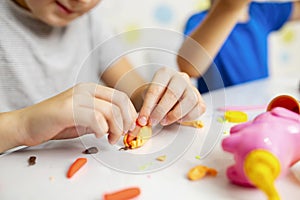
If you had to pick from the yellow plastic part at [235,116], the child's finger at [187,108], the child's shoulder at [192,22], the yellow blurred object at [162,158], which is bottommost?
the yellow blurred object at [162,158]

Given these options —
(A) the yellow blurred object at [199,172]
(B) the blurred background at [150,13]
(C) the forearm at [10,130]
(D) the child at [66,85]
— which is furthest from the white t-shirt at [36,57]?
(B) the blurred background at [150,13]

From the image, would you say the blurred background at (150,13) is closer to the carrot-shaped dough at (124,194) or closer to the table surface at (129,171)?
the table surface at (129,171)

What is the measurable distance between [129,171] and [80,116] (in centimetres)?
8

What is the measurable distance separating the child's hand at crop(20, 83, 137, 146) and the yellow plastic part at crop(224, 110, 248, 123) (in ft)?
0.50

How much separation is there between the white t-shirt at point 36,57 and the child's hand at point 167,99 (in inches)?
7.2

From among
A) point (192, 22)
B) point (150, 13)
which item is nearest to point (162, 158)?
point (192, 22)

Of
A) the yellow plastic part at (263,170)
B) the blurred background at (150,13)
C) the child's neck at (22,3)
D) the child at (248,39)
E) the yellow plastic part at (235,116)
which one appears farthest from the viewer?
the blurred background at (150,13)

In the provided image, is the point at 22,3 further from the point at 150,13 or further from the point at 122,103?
the point at 150,13

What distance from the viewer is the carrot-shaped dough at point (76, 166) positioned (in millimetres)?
385

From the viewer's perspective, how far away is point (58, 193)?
1.15 ft

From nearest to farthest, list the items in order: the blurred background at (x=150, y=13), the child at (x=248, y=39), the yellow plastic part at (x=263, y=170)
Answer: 1. the yellow plastic part at (x=263, y=170)
2. the child at (x=248, y=39)
3. the blurred background at (x=150, y=13)

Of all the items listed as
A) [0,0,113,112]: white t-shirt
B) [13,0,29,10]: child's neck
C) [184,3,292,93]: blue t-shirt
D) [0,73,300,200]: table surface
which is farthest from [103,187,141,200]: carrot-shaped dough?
[184,3,292,93]: blue t-shirt

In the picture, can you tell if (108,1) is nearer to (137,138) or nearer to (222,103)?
(222,103)

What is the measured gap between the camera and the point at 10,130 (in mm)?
440
